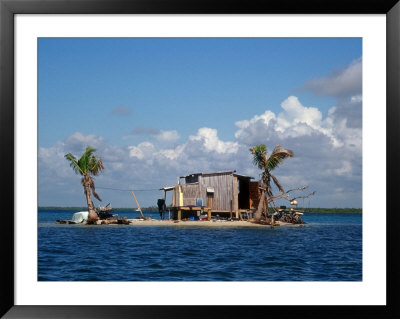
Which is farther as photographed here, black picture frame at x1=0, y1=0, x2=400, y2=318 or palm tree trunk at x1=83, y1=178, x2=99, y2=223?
palm tree trunk at x1=83, y1=178, x2=99, y2=223

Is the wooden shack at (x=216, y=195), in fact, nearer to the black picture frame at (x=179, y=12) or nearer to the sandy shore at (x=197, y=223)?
the sandy shore at (x=197, y=223)

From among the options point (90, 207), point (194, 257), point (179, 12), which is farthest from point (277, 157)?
point (179, 12)

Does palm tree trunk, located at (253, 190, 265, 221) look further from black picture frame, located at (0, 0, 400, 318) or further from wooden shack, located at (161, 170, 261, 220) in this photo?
black picture frame, located at (0, 0, 400, 318)

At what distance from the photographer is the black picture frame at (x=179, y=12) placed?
17.7ft

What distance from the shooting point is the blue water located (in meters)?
13.8

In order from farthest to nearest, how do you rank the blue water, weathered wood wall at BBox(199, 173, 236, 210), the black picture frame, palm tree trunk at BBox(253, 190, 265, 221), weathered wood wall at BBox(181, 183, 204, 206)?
weathered wood wall at BBox(181, 183, 204, 206)
weathered wood wall at BBox(199, 173, 236, 210)
palm tree trunk at BBox(253, 190, 265, 221)
the blue water
the black picture frame

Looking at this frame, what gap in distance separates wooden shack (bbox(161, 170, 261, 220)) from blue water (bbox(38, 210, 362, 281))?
3945 millimetres

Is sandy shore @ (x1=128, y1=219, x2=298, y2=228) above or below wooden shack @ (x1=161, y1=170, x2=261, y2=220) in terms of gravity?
below

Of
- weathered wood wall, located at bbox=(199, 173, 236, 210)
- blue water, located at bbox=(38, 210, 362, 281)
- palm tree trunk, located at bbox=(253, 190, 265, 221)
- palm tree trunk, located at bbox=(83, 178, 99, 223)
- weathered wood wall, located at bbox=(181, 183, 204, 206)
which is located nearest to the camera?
blue water, located at bbox=(38, 210, 362, 281)

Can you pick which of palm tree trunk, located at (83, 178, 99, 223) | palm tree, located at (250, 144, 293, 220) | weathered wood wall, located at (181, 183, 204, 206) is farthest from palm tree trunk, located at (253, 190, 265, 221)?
palm tree trunk, located at (83, 178, 99, 223)

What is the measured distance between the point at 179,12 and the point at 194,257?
44.8ft

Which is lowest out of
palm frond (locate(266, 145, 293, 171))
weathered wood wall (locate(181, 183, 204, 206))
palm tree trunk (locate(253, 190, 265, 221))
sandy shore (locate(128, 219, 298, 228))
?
sandy shore (locate(128, 219, 298, 228))

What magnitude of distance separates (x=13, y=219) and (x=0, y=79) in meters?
1.47

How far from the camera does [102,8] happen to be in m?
5.57
